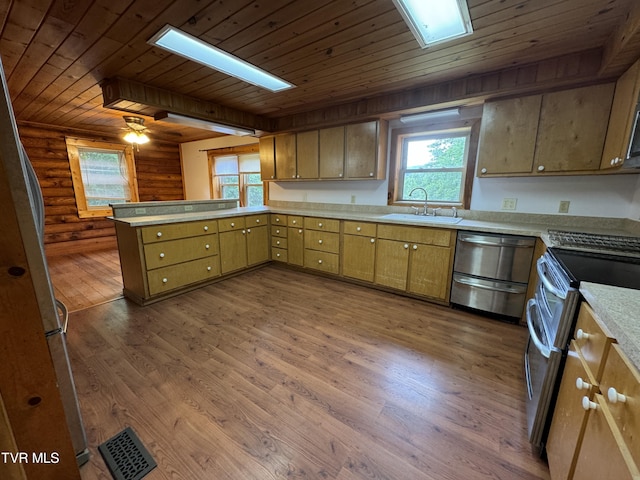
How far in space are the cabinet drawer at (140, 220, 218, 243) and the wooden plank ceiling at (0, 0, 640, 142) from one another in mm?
1303

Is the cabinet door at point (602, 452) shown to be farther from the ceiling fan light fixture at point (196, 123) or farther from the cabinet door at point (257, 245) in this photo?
the ceiling fan light fixture at point (196, 123)

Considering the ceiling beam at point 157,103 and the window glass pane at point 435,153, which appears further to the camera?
the window glass pane at point 435,153

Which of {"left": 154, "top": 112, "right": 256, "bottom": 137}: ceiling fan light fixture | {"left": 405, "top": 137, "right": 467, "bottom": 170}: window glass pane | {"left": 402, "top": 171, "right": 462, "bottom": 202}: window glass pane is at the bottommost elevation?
{"left": 402, "top": 171, "right": 462, "bottom": 202}: window glass pane

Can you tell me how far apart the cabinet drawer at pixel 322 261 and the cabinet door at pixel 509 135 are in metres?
1.93

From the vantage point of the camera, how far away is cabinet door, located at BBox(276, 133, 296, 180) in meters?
3.95

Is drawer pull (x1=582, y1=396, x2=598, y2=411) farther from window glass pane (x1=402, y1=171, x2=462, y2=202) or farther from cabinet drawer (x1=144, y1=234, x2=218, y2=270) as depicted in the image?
cabinet drawer (x1=144, y1=234, x2=218, y2=270)

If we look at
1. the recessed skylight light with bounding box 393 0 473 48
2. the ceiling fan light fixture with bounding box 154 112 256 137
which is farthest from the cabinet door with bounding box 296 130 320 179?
the recessed skylight light with bounding box 393 0 473 48

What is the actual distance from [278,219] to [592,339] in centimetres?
350

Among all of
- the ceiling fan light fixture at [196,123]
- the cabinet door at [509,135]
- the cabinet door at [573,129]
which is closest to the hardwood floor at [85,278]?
the ceiling fan light fixture at [196,123]

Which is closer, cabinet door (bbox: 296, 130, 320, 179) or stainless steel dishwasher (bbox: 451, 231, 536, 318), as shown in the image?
stainless steel dishwasher (bbox: 451, 231, 536, 318)

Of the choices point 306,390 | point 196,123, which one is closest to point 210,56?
point 196,123

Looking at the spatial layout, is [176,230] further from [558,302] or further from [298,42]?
[558,302]

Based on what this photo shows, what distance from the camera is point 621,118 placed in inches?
72.9

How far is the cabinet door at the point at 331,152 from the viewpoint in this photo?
350cm
